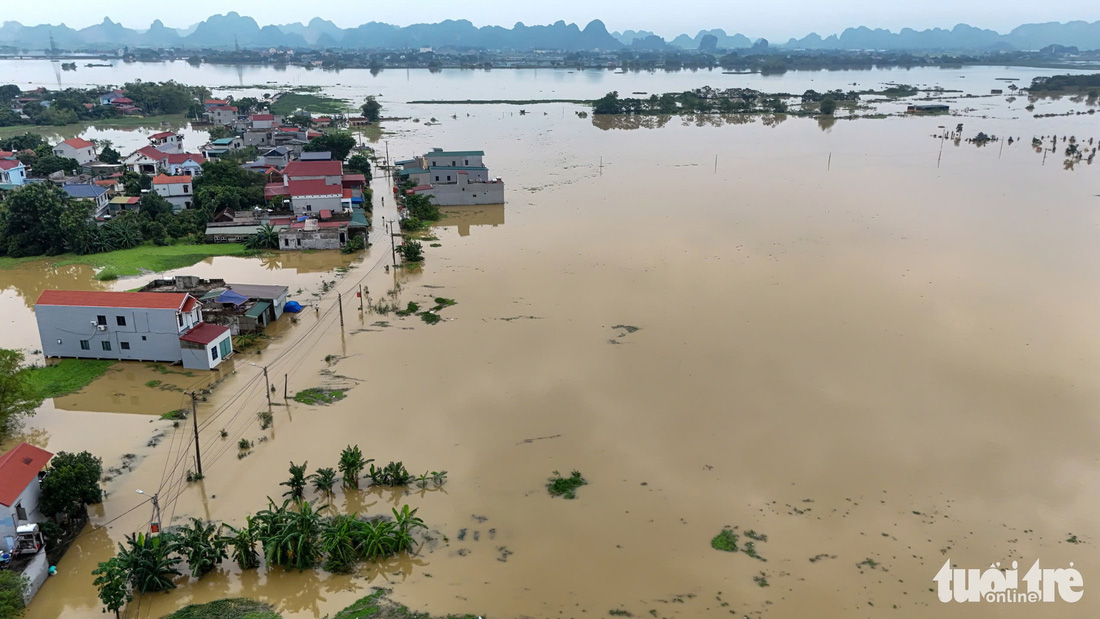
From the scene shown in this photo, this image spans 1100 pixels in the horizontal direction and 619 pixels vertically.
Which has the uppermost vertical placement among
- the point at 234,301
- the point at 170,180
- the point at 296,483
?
the point at 170,180

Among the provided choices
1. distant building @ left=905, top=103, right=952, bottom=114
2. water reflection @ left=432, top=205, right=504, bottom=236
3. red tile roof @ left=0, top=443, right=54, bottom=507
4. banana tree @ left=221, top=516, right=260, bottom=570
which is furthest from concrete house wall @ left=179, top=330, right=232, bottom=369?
distant building @ left=905, top=103, right=952, bottom=114

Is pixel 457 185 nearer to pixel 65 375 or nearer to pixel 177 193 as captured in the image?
pixel 177 193

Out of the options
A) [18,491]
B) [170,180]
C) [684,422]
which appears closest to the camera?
[18,491]

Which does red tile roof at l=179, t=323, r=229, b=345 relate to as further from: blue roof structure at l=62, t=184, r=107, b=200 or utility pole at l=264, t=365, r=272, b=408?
blue roof structure at l=62, t=184, r=107, b=200

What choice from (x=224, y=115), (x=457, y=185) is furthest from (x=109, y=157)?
(x=457, y=185)

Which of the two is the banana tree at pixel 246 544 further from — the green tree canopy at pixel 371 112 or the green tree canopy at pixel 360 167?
the green tree canopy at pixel 371 112

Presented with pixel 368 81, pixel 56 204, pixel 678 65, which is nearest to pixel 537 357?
pixel 56 204

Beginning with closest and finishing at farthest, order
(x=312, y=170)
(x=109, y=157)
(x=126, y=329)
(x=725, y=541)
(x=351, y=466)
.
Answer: (x=725, y=541), (x=351, y=466), (x=126, y=329), (x=312, y=170), (x=109, y=157)
